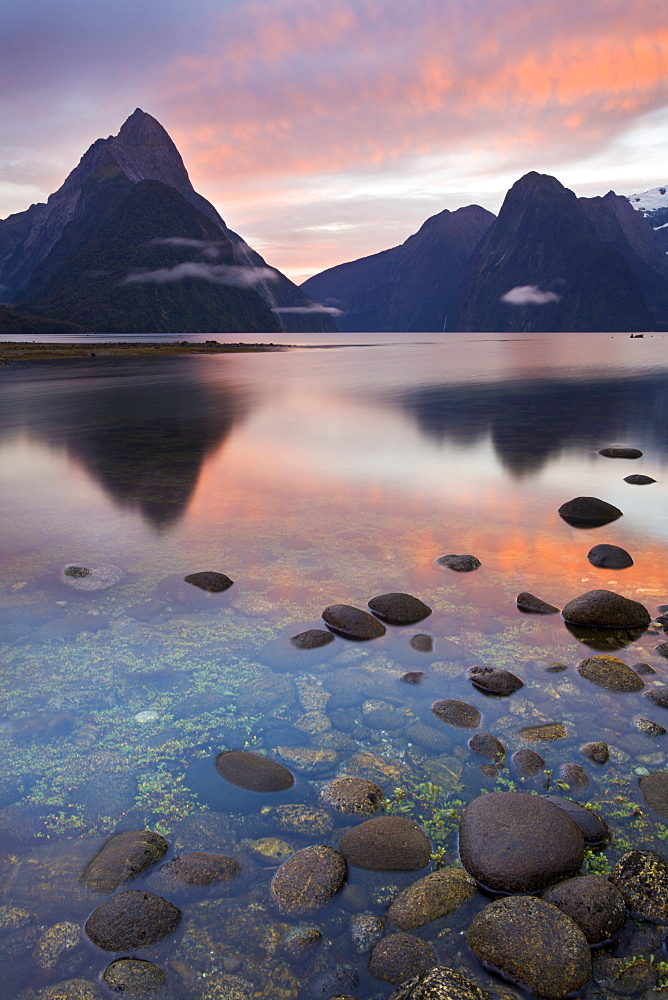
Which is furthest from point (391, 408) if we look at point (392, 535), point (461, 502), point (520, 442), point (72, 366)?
point (72, 366)

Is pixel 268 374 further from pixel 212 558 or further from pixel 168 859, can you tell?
pixel 168 859

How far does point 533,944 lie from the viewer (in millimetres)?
4949

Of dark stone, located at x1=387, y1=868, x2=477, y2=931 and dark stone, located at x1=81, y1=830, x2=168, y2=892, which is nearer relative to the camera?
dark stone, located at x1=387, y1=868, x2=477, y2=931

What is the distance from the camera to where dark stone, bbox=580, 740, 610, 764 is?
7.46m

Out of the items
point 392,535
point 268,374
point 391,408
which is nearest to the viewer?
point 392,535

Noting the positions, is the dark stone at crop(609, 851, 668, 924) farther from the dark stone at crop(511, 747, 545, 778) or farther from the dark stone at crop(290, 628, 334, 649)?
the dark stone at crop(290, 628, 334, 649)

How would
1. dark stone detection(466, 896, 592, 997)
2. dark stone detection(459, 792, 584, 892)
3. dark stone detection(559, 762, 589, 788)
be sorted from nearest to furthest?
dark stone detection(466, 896, 592, 997)
dark stone detection(459, 792, 584, 892)
dark stone detection(559, 762, 589, 788)

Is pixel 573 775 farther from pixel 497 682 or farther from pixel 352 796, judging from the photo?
pixel 352 796

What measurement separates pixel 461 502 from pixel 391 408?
29.2 meters

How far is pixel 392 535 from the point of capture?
16.3 metres

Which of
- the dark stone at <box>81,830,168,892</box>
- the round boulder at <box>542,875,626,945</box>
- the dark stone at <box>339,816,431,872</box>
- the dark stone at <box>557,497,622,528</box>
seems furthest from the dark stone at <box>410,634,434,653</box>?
the dark stone at <box>557,497,622,528</box>

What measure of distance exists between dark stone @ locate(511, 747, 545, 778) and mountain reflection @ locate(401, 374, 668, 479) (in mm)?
17112

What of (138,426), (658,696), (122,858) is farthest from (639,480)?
(138,426)

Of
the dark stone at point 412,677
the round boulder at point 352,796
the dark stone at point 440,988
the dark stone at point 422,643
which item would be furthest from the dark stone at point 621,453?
the dark stone at point 440,988
